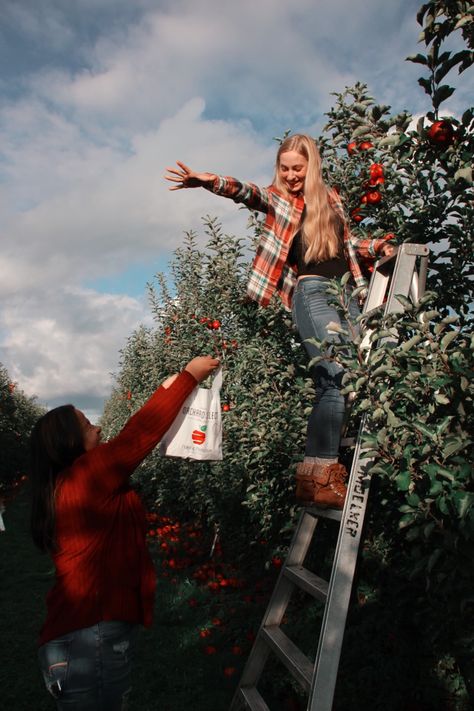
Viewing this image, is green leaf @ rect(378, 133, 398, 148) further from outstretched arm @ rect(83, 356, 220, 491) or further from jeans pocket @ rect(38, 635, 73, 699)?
jeans pocket @ rect(38, 635, 73, 699)

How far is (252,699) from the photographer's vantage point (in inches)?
99.3

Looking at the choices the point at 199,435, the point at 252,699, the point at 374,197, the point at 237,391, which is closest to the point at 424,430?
the point at 199,435

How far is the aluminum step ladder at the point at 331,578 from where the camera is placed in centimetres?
202

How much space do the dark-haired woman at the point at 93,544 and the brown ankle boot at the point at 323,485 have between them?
67cm

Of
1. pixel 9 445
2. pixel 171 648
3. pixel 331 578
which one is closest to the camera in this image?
pixel 331 578

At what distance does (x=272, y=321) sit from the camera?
4.22 m

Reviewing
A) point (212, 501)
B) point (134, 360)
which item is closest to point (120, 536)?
point (212, 501)

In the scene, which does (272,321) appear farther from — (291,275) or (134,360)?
(134,360)

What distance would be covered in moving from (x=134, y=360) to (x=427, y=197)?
11042 mm

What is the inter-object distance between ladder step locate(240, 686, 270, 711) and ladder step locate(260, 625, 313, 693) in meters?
0.24

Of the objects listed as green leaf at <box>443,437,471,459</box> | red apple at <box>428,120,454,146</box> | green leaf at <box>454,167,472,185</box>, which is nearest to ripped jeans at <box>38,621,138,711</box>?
green leaf at <box>443,437,471,459</box>

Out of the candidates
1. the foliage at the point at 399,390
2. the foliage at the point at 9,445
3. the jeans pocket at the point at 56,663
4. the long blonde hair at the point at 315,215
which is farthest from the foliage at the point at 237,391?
the foliage at the point at 9,445

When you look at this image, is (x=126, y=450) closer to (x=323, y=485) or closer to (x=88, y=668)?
(x=88, y=668)

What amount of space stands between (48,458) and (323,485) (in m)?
1.12
